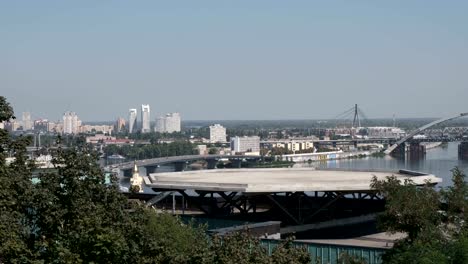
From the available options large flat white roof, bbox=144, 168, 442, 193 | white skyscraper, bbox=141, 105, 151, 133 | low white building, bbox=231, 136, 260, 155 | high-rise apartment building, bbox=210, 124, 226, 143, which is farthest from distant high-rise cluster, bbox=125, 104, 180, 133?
large flat white roof, bbox=144, 168, 442, 193

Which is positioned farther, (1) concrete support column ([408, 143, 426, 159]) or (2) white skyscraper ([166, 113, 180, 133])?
(2) white skyscraper ([166, 113, 180, 133])

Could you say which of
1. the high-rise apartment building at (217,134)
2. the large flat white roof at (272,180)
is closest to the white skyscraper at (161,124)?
the high-rise apartment building at (217,134)

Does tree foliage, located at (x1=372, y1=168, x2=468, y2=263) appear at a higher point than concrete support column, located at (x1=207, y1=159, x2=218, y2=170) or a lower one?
higher

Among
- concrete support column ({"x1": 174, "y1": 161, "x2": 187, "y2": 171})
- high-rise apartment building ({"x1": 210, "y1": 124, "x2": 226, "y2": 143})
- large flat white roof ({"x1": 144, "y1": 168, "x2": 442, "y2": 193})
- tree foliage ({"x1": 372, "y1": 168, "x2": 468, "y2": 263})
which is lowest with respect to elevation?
concrete support column ({"x1": 174, "y1": 161, "x2": 187, "y2": 171})

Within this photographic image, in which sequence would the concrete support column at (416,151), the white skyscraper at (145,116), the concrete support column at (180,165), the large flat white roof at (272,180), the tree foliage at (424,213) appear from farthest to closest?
the white skyscraper at (145,116) → the concrete support column at (416,151) → the concrete support column at (180,165) → the large flat white roof at (272,180) → the tree foliage at (424,213)

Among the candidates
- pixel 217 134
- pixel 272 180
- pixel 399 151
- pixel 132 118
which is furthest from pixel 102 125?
pixel 272 180

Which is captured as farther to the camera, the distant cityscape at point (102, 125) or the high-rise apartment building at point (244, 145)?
the distant cityscape at point (102, 125)

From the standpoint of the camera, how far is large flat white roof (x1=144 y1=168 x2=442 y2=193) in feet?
63.1

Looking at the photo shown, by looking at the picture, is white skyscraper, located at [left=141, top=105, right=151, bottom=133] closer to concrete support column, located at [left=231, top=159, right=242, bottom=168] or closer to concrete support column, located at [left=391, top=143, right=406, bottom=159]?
concrete support column, located at [left=391, top=143, right=406, bottom=159]

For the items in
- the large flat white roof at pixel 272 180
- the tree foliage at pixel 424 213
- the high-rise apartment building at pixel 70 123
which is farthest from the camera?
the high-rise apartment building at pixel 70 123

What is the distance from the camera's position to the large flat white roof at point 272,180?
19.2m

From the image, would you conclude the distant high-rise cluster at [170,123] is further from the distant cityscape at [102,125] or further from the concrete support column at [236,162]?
the concrete support column at [236,162]

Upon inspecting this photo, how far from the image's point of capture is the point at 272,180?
901 inches

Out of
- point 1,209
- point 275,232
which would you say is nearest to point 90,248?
point 1,209
